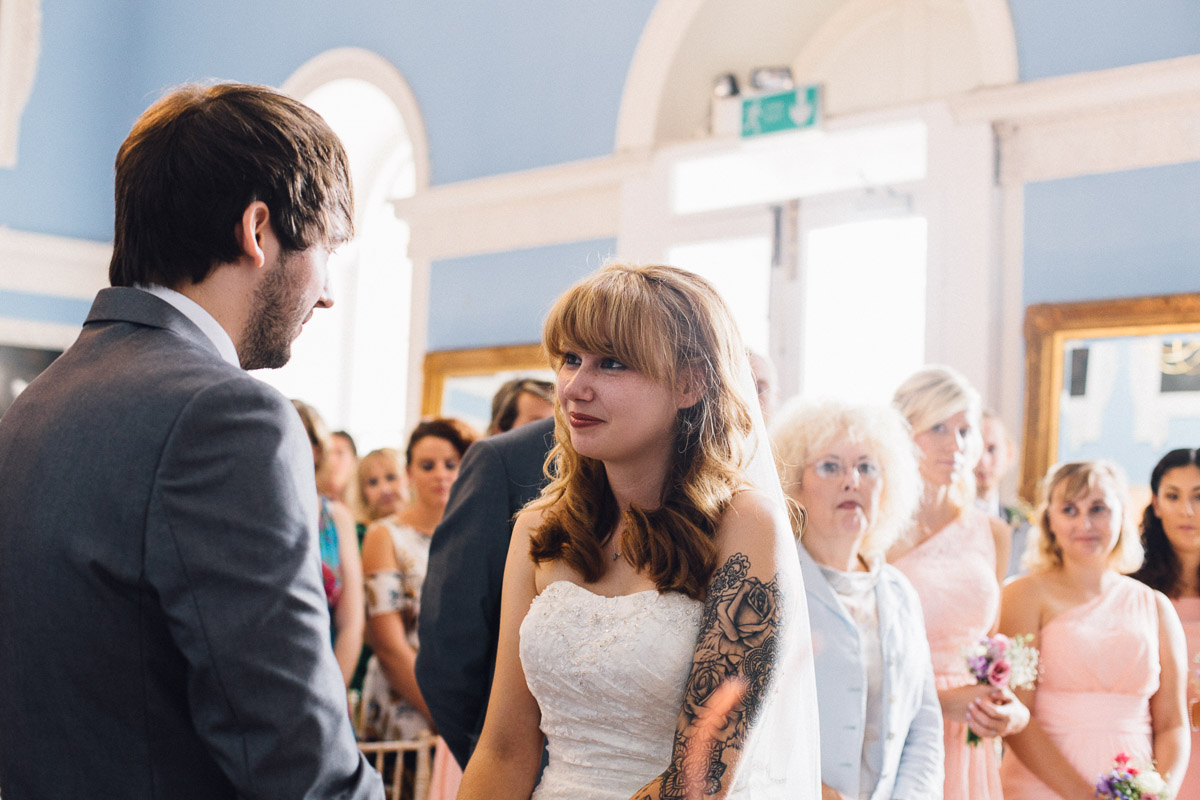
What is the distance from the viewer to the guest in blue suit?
257 centimetres

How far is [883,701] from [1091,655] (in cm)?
123

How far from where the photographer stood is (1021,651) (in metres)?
3.19

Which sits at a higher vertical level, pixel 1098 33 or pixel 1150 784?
pixel 1098 33

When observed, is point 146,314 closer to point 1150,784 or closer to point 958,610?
point 958,610

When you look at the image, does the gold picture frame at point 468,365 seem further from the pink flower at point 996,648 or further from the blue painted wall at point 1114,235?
the pink flower at point 996,648

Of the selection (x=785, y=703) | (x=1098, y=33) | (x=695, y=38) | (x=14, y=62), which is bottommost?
(x=785, y=703)

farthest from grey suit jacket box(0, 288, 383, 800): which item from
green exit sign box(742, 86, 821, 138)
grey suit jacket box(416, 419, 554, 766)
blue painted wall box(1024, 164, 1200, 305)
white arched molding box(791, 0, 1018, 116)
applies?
white arched molding box(791, 0, 1018, 116)

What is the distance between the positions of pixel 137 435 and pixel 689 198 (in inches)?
240

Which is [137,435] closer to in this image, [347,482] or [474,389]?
[347,482]

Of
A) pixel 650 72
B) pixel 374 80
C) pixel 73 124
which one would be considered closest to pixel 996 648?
pixel 650 72

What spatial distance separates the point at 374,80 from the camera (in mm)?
8727

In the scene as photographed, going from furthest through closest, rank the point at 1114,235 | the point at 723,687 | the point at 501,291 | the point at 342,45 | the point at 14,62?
the point at 14,62, the point at 342,45, the point at 501,291, the point at 1114,235, the point at 723,687

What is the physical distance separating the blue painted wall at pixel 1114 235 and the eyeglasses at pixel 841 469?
10.1 ft

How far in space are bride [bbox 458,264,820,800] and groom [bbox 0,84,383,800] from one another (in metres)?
0.60
